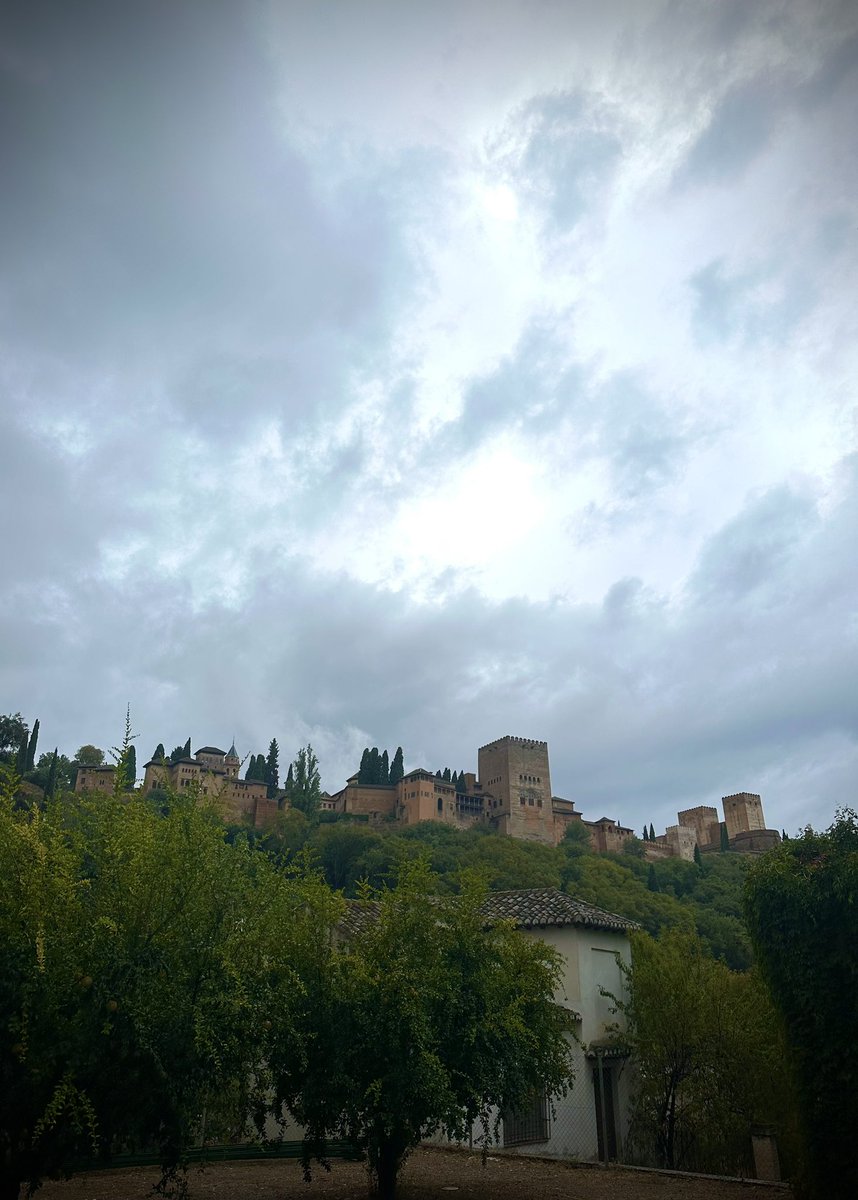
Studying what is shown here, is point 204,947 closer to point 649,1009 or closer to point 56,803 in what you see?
point 56,803

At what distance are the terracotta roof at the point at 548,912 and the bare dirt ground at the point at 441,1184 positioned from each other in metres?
5.80

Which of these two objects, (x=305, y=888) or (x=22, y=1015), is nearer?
(x=22, y=1015)

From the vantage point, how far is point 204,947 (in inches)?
428

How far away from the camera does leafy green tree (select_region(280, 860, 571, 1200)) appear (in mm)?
12859

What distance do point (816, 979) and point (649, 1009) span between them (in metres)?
9.14

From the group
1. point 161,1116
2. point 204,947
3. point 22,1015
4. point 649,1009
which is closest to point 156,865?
point 204,947

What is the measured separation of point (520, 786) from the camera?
11619 centimetres

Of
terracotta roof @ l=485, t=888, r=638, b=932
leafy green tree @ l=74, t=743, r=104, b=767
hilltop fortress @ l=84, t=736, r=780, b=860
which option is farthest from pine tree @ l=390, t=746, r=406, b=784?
terracotta roof @ l=485, t=888, r=638, b=932

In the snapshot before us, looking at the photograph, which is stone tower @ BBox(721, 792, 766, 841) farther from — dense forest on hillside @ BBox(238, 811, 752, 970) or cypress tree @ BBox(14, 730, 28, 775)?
cypress tree @ BBox(14, 730, 28, 775)

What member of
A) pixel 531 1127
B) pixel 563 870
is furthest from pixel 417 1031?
pixel 563 870

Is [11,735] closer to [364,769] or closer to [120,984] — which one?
[364,769]

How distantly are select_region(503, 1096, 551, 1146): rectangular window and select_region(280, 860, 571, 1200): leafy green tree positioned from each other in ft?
27.3

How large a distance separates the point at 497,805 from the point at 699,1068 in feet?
321

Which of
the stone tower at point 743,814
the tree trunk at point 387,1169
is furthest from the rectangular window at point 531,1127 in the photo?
the stone tower at point 743,814
